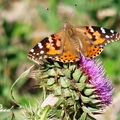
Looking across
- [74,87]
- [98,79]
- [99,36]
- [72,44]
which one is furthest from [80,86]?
[99,36]

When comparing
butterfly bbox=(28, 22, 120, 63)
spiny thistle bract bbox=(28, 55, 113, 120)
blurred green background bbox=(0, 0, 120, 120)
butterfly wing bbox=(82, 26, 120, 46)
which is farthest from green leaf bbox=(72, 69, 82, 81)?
blurred green background bbox=(0, 0, 120, 120)

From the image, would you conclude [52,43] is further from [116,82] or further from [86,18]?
[86,18]

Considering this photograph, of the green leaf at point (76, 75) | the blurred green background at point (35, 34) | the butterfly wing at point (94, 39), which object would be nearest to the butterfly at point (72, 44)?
the butterfly wing at point (94, 39)

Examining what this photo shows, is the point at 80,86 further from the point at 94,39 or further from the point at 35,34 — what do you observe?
the point at 35,34

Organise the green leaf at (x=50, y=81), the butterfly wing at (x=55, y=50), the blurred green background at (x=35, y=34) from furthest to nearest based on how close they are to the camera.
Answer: the blurred green background at (x=35, y=34), the green leaf at (x=50, y=81), the butterfly wing at (x=55, y=50)

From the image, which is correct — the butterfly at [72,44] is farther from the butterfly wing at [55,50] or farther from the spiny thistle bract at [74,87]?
the spiny thistle bract at [74,87]

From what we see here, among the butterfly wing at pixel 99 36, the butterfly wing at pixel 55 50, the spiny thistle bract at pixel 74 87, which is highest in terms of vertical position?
the butterfly wing at pixel 99 36
